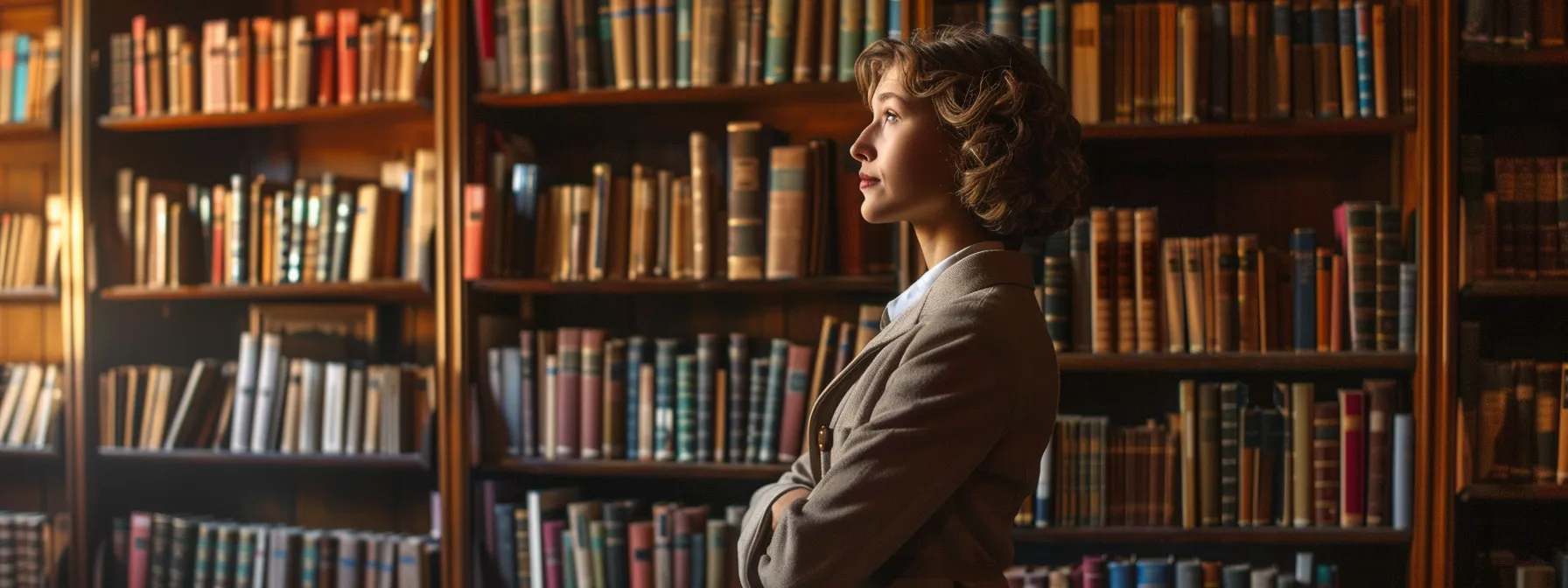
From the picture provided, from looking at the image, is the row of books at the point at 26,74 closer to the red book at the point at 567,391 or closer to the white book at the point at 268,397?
the white book at the point at 268,397

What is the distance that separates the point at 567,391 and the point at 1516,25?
5.98 ft

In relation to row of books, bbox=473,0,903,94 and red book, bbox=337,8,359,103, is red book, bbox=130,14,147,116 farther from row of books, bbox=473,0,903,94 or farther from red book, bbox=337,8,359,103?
row of books, bbox=473,0,903,94

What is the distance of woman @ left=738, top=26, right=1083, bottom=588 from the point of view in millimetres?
1150

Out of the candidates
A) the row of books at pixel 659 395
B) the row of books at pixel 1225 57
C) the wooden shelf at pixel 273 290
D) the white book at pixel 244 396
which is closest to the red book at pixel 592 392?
the row of books at pixel 659 395

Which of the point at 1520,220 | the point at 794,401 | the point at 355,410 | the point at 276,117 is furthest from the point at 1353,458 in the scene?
the point at 276,117

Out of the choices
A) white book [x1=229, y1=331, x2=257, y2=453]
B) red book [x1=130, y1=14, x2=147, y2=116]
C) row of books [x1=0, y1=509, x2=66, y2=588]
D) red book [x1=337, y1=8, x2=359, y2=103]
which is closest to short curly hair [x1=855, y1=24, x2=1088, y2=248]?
red book [x1=337, y1=8, x2=359, y2=103]

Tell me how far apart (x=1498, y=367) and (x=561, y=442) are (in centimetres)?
170

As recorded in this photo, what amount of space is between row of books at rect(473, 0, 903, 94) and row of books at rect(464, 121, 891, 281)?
13 cm

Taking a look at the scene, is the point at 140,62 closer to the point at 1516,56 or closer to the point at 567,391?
the point at 567,391

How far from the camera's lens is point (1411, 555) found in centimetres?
221

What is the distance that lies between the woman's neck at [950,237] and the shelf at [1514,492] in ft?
4.35

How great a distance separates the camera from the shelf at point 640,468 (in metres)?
2.38

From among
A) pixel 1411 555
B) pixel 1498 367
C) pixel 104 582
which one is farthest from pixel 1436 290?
pixel 104 582

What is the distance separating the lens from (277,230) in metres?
2.60
